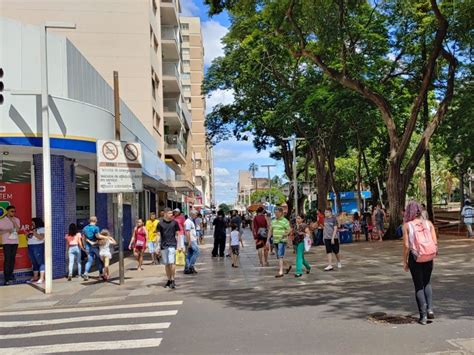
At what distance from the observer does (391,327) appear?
273 inches

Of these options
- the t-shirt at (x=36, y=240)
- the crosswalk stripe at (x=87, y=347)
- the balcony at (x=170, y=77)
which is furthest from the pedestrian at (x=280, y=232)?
the balcony at (x=170, y=77)

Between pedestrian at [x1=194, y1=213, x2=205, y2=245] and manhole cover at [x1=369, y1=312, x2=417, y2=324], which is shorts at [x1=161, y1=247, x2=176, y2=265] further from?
pedestrian at [x1=194, y1=213, x2=205, y2=245]

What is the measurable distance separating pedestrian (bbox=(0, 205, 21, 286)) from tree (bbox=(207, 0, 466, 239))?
8.79 metres

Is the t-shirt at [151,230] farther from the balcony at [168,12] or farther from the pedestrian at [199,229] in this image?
the balcony at [168,12]

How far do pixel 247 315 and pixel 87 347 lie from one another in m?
2.53

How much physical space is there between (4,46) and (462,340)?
11690 millimetres

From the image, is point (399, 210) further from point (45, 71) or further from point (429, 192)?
point (45, 71)

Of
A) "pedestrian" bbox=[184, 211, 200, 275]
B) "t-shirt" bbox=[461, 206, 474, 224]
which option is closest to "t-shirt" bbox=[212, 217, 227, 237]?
"pedestrian" bbox=[184, 211, 200, 275]

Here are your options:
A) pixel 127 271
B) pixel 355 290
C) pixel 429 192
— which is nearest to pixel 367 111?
pixel 429 192

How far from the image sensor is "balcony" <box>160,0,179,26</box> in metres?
39.6

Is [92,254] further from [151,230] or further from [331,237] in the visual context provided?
[331,237]

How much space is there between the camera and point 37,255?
43.3 feet

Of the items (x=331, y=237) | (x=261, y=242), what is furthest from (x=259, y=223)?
(x=331, y=237)

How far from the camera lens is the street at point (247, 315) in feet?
20.8
